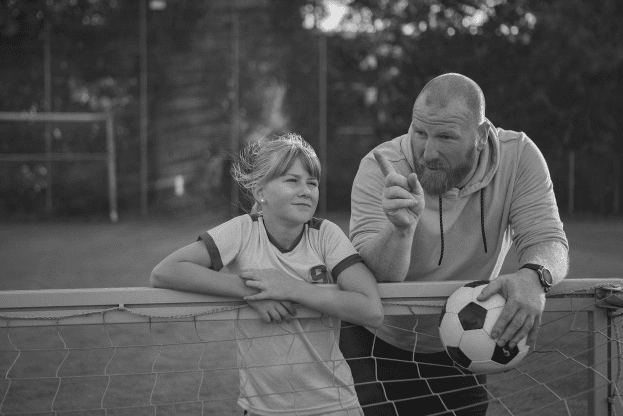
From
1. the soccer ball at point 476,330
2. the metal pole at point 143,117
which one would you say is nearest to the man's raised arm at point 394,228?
the soccer ball at point 476,330

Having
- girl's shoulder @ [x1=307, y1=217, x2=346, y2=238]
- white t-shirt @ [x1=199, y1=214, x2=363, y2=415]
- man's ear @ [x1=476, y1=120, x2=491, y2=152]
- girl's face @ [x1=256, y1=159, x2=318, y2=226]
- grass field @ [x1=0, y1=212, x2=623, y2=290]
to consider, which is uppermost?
man's ear @ [x1=476, y1=120, x2=491, y2=152]

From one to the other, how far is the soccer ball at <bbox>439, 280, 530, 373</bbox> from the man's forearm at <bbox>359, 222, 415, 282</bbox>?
0.21 m

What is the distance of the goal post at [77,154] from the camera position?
59.2 feet

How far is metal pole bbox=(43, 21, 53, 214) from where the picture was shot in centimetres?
1814

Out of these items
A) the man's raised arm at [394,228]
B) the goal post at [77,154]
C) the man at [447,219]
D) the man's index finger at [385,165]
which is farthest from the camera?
the goal post at [77,154]

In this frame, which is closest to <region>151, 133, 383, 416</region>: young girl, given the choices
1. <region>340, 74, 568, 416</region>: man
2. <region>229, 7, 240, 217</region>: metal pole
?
<region>340, 74, 568, 416</region>: man

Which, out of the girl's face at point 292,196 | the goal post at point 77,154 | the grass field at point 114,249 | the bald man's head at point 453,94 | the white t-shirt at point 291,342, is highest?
the bald man's head at point 453,94

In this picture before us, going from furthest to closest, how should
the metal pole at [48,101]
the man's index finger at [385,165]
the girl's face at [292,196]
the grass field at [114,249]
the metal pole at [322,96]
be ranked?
1. the metal pole at [322,96]
2. the metal pole at [48,101]
3. the grass field at [114,249]
4. the girl's face at [292,196]
5. the man's index finger at [385,165]

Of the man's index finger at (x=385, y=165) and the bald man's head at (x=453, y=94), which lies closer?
the man's index finger at (x=385, y=165)

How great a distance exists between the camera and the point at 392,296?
9.71ft

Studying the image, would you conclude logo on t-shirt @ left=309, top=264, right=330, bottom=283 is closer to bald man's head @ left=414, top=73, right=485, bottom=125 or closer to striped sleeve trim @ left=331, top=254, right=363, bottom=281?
striped sleeve trim @ left=331, top=254, right=363, bottom=281

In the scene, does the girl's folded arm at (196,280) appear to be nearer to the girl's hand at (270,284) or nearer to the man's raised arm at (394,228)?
the girl's hand at (270,284)

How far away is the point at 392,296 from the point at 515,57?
16209mm

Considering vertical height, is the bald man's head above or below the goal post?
above
